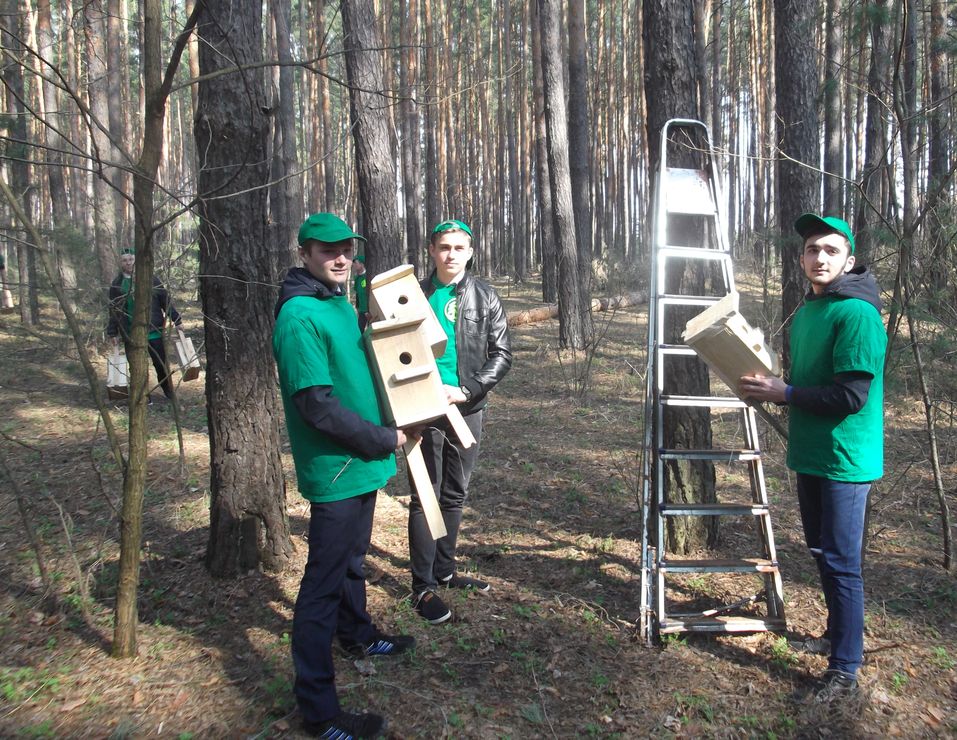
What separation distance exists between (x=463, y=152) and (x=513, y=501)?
28782mm

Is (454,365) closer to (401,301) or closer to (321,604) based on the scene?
(401,301)

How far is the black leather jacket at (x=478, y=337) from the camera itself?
12.0 ft

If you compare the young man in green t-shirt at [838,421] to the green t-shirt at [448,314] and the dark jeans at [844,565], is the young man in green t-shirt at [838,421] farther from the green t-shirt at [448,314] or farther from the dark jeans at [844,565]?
the green t-shirt at [448,314]

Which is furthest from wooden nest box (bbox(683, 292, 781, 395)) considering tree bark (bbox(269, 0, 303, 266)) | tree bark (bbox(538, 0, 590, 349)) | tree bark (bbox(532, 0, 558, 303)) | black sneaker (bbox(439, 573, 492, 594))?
tree bark (bbox(269, 0, 303, 266))

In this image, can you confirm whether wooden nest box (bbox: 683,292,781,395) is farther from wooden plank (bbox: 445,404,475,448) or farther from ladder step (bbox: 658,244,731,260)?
wooden plank (bbox: 445,404,475,448)

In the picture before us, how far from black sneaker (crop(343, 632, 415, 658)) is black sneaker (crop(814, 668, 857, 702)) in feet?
5.95

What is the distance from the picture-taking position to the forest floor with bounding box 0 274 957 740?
2826 millimetres

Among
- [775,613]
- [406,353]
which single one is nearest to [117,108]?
[406,353]

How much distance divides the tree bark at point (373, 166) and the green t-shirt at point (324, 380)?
4.48m

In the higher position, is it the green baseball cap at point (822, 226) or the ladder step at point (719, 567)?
the green baseball cap at point (822, 226)

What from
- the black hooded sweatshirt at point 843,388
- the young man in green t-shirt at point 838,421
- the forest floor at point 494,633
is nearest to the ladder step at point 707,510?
the young man in green t-shirt at point 838,421

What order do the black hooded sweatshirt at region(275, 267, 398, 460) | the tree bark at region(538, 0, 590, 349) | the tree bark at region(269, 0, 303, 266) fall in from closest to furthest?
1. the black hooded sweatshirt at region(275, 267, 398, 460)
2. the tree bark at region(538, 0, 590, 349)
3. the tree bark at region(269, 0, 303, 266)

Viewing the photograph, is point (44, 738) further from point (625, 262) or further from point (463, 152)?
point (463, 152)

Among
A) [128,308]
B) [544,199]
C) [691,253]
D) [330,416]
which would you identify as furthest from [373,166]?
[544,199]
